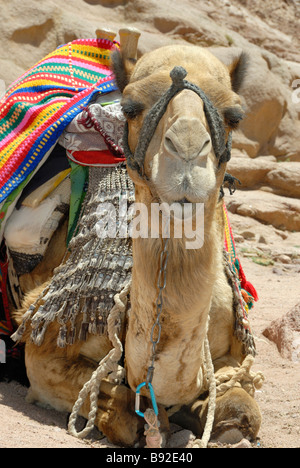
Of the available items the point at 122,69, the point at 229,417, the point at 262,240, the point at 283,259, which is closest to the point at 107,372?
the point at 229,417

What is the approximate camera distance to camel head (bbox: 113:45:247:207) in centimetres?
195

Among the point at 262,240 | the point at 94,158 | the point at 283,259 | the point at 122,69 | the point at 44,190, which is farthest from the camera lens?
the point at 262,240

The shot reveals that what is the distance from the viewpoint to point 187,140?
1.97 meters

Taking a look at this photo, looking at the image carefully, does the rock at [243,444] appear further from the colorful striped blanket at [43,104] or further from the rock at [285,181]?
the rock at [285,181]

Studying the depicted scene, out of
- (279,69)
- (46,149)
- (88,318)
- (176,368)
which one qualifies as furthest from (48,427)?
(279,69)

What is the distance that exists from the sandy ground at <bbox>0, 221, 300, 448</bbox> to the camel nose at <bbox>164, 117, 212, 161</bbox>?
119 centimetres

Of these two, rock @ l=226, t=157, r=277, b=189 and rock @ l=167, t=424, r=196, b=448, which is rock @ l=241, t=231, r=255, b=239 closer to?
rock @ l=226, t=157, r=277, b=189

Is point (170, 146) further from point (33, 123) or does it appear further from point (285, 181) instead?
point (285, 181)

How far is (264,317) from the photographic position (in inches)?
206

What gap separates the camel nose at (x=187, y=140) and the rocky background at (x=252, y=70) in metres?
3.26

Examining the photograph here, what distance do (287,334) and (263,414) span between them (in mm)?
1304

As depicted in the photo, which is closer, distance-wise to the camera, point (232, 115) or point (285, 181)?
point (232, 115)

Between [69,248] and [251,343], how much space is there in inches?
41.1

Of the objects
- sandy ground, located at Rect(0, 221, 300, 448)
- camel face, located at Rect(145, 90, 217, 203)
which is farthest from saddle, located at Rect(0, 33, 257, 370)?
camel face, located at Rect(145, 90, 217, 203)
